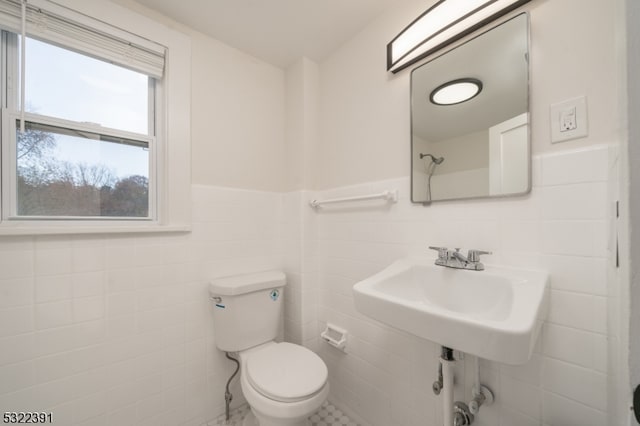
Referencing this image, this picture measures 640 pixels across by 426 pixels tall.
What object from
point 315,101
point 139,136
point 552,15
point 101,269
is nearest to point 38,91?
point 139,136

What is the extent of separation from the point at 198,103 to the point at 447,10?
4.34 ft

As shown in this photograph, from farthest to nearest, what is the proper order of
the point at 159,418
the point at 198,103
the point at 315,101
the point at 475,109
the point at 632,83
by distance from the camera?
the point at 315,101, the point at 198,103, the point at 159,418, the point at 475,109, the point at 632,83

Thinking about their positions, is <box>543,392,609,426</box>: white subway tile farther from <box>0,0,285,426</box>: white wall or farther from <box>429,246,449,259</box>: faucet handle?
<box>0,0,285,426</box>: white wall

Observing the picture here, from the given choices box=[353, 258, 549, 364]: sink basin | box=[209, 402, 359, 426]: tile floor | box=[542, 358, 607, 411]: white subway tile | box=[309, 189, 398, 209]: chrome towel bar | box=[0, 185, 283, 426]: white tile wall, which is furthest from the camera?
box=[209, 402, 359, 426]: tile floor

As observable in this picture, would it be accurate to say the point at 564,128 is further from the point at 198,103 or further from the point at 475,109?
the point at 198,103

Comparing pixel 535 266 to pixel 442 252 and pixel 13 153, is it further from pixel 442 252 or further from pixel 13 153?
pixel 13 153

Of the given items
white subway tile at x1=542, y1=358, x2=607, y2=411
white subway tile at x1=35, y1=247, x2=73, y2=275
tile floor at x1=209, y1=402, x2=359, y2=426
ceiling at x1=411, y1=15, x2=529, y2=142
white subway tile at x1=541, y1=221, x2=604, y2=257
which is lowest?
tile floor at x1=209, y1=402, x2=359, y2=426

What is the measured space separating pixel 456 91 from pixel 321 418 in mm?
1857

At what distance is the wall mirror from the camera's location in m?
0.90

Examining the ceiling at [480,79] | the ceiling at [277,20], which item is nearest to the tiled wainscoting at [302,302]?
the ceiling at [480,79]

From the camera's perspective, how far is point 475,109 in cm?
103

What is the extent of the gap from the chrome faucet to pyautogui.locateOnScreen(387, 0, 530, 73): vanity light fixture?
0.89m

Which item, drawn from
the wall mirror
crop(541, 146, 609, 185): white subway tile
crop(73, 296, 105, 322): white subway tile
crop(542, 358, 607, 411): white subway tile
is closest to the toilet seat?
crop(73, 296, 105, 322): white subway tile

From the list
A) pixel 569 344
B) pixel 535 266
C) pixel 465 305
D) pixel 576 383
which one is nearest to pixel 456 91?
pixel 535 266
